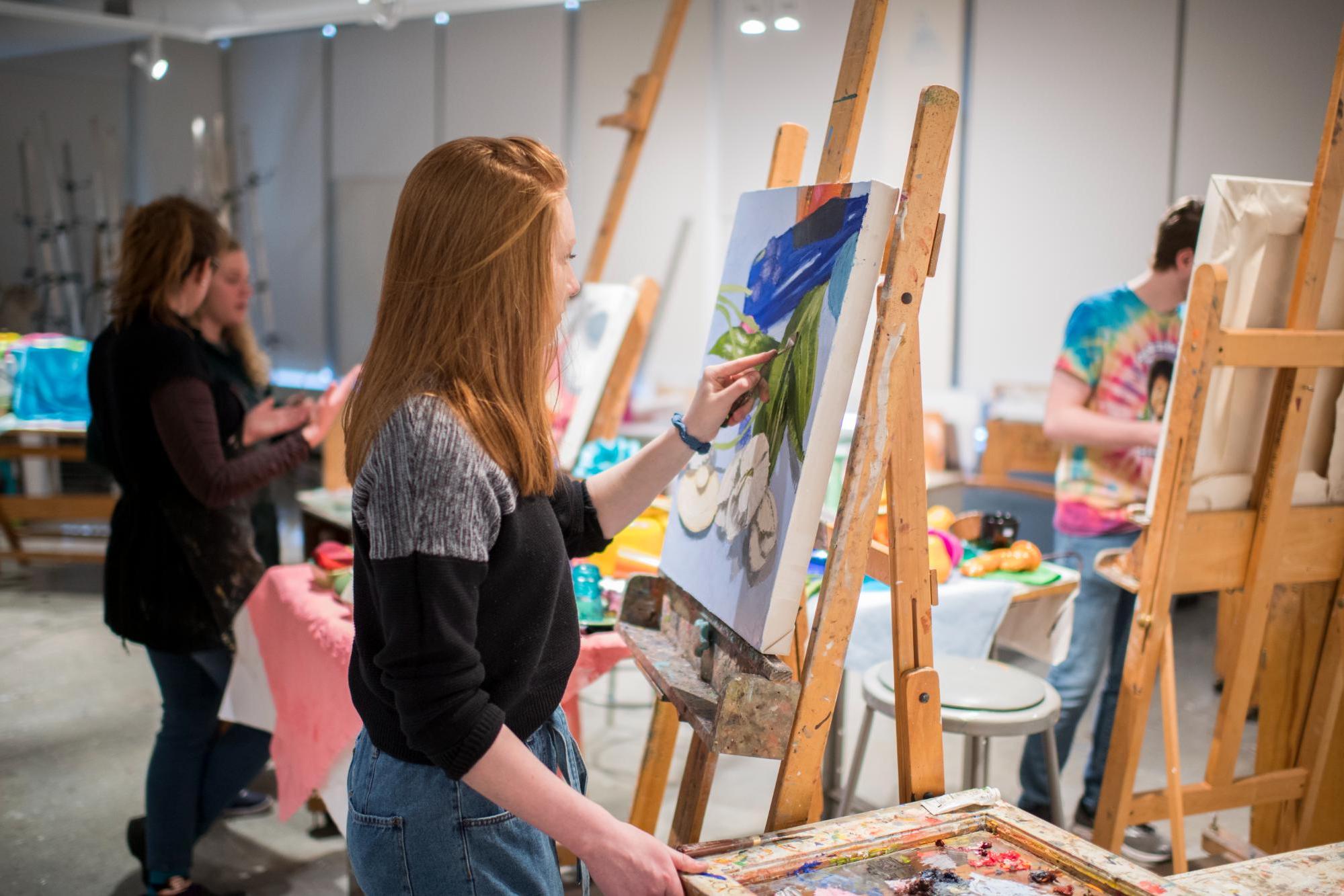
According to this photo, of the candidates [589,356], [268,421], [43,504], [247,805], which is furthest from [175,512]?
[43,504]

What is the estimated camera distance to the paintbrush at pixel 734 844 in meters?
1.16

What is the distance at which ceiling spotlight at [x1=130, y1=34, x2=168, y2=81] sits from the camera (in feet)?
13.5

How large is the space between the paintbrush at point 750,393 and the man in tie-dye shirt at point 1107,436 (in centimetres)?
132

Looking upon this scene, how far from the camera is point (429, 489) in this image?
0.95 meters

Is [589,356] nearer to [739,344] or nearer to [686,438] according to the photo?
[739,344]

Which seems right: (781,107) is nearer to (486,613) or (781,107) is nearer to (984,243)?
(984,243)

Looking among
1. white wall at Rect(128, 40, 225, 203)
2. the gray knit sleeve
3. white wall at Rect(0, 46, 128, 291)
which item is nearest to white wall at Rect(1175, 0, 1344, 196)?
the gray knit sleeve

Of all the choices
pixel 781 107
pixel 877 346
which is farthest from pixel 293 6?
pixel 877 346

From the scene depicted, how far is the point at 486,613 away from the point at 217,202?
6940mm

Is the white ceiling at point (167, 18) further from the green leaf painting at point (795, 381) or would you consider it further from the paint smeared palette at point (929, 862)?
the paint smeared palette at point (929, 862)

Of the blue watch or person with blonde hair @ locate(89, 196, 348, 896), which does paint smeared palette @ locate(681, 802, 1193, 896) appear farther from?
person with blonde hair @ locate(89, 196, 348, 896)

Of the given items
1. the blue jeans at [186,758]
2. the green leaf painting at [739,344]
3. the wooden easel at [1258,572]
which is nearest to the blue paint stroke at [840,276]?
the green leaf painting at [739,344]

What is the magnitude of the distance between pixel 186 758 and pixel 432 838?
54.8 inches

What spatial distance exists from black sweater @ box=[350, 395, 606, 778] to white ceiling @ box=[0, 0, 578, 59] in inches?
221
